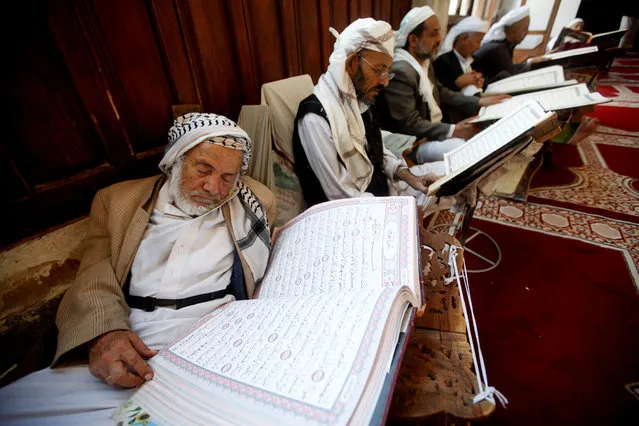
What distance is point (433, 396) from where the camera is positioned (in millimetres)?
618

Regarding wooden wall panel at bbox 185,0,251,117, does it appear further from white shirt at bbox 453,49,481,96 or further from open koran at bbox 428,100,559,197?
white shirt at bbox 453,49,481,96

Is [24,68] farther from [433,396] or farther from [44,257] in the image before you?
[433,396]

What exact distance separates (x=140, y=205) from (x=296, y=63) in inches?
58.1

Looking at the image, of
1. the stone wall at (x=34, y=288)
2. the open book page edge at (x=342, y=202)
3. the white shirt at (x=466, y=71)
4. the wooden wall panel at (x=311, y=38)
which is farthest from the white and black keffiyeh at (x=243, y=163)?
the white shirt at (x=466, y=71)

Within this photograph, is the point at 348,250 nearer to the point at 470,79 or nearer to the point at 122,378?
the point at 122,378

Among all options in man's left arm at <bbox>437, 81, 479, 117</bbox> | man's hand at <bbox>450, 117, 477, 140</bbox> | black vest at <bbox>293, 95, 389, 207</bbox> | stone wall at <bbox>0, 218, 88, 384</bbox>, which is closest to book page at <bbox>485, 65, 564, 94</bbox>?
man's left arm at <bbox>437, 81, 479, 117</bbox>

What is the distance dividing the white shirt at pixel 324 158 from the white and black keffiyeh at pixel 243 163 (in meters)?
0.43

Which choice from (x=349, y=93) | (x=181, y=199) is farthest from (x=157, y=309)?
(x=349, y=93)

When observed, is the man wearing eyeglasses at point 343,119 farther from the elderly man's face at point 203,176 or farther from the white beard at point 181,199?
the white beard at point 181,199

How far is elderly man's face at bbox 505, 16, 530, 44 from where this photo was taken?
11.1ft

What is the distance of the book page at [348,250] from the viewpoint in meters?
0.78

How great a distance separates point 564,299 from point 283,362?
7.05 feet

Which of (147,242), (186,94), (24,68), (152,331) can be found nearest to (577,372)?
(152,331)

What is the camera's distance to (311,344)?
0.55 metres
